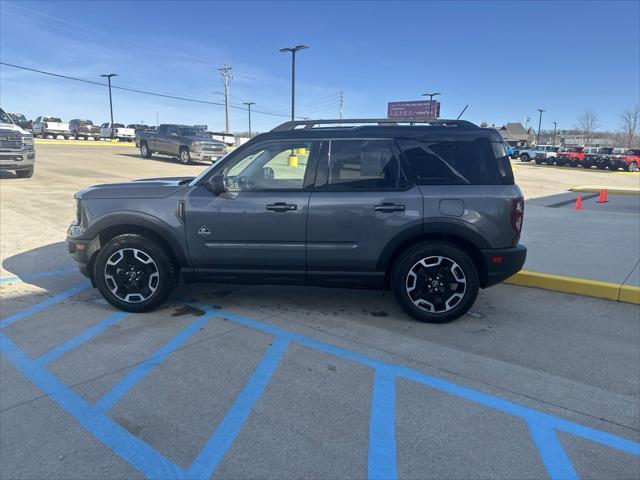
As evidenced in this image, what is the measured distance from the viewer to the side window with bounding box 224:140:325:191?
439 centimetres

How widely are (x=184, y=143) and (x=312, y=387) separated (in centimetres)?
2114

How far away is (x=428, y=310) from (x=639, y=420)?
181 centimetres

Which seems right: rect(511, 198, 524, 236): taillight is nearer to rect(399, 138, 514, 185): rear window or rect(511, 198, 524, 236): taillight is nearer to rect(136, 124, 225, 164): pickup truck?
rect(399, 138, 514, 185): rear window

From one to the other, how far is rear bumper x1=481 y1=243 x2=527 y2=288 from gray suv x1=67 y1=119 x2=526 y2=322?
10 millimetres

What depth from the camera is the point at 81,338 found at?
3.99m

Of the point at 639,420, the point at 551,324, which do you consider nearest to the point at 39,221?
the point at 551,324

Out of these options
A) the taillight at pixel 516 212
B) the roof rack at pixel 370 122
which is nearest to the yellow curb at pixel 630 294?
the taillight at pixel 516 212

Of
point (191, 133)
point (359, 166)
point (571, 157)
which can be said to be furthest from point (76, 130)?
point (359, 166)

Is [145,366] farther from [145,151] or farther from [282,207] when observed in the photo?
[145,151]

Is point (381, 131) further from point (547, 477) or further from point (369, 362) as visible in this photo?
point (547, 477)

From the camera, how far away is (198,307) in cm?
478

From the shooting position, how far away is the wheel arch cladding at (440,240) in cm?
423

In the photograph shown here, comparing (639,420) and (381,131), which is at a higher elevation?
(381,131)

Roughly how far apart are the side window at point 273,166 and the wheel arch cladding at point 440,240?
103 cm
